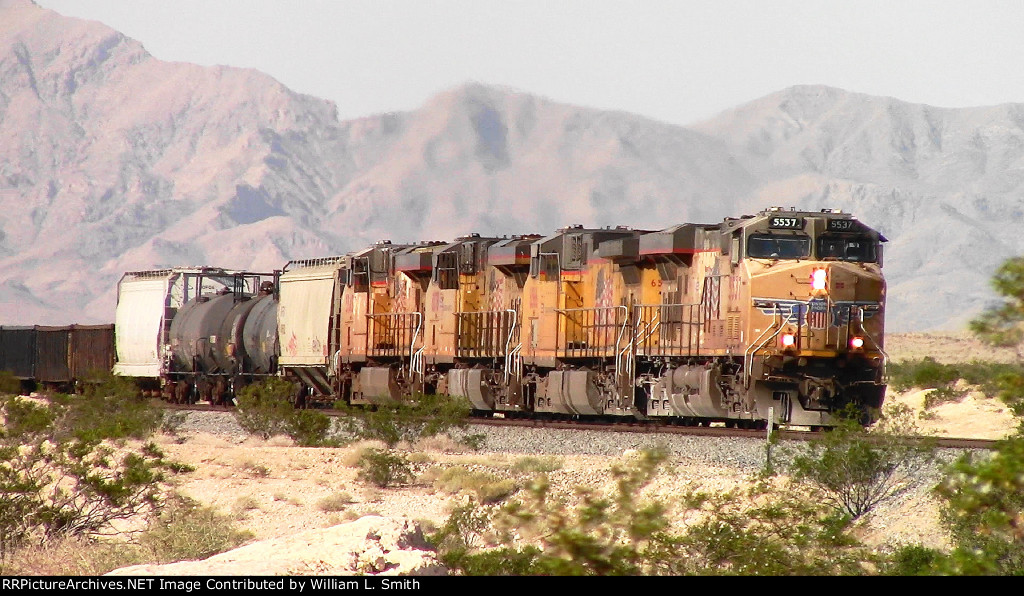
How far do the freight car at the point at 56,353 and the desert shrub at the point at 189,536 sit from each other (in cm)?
3157

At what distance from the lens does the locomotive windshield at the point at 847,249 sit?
2372cm

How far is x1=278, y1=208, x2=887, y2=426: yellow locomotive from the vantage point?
23.4 meters

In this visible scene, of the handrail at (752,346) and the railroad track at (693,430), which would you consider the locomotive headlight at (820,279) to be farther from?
the railroad track at (693,430)

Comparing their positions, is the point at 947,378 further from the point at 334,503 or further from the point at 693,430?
the point at 334,503

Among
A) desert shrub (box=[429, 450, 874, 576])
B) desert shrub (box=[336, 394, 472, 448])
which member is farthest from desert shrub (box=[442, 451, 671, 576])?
desert shrub (box=[336, 394, 472, 448])

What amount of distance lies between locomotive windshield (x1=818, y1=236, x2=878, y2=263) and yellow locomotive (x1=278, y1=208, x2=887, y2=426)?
0.08 ft

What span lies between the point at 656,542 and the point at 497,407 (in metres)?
18.4

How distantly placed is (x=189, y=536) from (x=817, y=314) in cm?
1291

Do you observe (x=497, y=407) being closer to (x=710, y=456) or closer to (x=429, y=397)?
(x=429, y=397)

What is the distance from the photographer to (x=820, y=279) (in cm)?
2330

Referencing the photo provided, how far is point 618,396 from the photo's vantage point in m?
27.2

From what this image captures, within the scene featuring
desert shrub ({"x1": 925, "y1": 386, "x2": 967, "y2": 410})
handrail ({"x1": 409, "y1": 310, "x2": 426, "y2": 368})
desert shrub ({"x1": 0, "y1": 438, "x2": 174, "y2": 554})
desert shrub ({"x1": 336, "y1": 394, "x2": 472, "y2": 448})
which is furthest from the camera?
desert shrub ({"x1": 925, "y1": 386, "x2": 967, "y2": 410})

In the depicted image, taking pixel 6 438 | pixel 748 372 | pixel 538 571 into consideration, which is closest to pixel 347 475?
pixel 6 438

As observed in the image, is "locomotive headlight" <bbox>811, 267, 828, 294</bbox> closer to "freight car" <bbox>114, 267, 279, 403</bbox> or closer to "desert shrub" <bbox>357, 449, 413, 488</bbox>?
"desert shrub" <bbox>357, 449, 413, 488</bbox>
